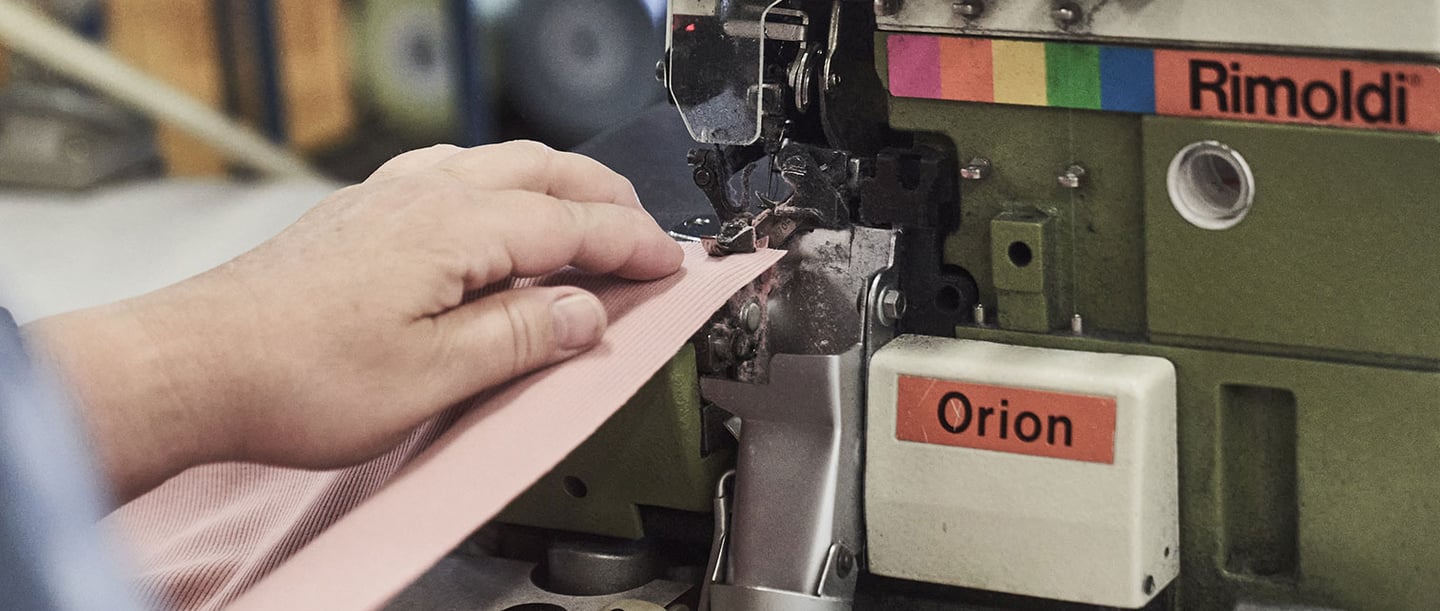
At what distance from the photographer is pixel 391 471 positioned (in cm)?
150

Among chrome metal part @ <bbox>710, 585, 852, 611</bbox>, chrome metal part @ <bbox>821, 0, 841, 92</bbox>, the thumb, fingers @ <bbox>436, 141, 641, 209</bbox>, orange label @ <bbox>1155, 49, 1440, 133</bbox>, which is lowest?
chrome metal part @ <bbox>710, 585, 852, 611</bbox>

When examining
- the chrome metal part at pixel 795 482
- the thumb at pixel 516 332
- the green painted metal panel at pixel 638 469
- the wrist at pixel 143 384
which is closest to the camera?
the wrist at pixel 143 384

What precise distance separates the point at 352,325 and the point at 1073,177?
68 cm

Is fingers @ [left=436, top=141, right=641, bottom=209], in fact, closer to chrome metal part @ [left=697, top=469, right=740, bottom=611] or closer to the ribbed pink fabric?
the ribbed pink fabric

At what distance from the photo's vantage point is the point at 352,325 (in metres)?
1.32

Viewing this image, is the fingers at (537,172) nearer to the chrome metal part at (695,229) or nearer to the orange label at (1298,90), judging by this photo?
the chrome metal part at (695,229)

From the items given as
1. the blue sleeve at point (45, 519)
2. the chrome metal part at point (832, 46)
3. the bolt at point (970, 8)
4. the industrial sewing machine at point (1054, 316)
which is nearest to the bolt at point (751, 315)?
the industrial sewing machine at point (1054, 316)

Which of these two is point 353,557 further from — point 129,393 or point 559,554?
point 559,554

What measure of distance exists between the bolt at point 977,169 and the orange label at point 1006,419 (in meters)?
0.20

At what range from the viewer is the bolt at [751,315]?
1.64 metres

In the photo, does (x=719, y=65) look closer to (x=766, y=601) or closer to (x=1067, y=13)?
(x=1067, y=13)

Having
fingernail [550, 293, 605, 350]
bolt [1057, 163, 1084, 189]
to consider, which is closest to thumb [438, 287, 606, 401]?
fingernail [550, 293, 605, 350]

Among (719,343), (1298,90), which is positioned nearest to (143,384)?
(719,343)

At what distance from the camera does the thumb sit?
1397 mm
